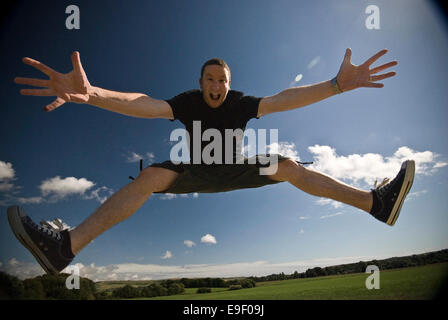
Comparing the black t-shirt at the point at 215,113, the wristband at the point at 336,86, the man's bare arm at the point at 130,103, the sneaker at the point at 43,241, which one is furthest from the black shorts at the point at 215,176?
the sneaker at the point at 43,241

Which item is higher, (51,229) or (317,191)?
(317,191)

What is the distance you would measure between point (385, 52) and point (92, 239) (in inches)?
169

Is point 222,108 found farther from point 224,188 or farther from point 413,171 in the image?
point 413,171

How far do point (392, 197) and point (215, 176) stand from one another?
2285 millimetres

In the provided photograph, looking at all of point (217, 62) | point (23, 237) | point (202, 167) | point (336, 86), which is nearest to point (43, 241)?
point (23, 237)

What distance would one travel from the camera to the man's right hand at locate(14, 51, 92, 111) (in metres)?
2.41

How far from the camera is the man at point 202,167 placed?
101 inches

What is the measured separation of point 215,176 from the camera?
345 centimetres

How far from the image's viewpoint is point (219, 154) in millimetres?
3455

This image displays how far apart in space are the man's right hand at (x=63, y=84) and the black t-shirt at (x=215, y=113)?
1.16 meters

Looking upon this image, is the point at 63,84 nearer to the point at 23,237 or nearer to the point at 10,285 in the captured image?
the point at 23,237

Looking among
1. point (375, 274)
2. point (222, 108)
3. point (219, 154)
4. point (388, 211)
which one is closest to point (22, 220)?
point (219, 154)

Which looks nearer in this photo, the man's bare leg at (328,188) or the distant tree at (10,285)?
the man's bare leg at (328,188)

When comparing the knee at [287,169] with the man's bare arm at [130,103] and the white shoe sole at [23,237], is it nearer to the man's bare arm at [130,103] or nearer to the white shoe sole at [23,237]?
the man's bare arm at [130,103]
